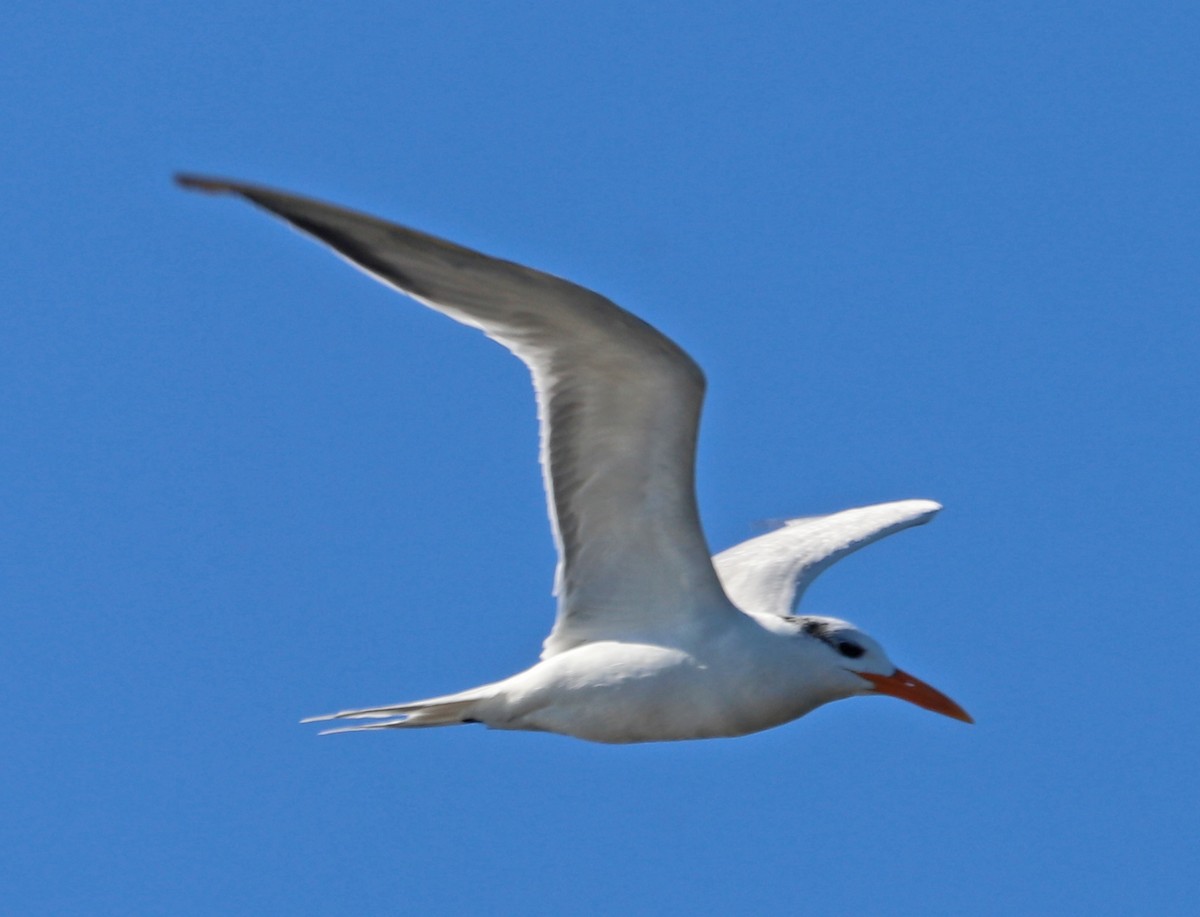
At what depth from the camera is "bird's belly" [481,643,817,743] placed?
31.8 ft

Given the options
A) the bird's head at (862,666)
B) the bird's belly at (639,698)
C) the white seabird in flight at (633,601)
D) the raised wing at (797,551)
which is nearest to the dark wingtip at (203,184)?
the white seabird in flight at (633,601)

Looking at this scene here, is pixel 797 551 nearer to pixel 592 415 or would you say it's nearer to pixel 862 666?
pixel 862 666

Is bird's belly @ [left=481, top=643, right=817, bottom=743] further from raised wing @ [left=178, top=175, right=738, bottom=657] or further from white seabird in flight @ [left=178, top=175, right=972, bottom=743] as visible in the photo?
raised wing @ [left=178, top=175, right=738, bottom=657]

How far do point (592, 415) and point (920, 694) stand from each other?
2420 millimetres

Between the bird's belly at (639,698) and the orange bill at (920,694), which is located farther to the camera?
the orange bill at (920,694)

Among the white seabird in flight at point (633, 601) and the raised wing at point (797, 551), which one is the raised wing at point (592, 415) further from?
the raised wing at point (797, 551)

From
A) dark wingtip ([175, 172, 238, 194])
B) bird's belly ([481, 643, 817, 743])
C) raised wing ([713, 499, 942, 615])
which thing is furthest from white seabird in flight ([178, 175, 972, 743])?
dark wingtip ([175, 172, 238, 194])

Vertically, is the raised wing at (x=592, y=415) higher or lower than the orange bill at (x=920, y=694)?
higher

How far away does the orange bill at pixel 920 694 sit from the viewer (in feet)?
33.5

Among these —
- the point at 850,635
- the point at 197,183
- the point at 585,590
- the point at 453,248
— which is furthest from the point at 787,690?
the point at 197,183

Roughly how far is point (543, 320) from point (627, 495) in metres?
1.15

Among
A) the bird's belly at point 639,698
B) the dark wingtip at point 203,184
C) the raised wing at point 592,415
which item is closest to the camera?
the dark wingtip at point 203,184

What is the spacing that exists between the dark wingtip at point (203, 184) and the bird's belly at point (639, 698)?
3432mm

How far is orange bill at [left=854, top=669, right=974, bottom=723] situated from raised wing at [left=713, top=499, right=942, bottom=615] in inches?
38.6
